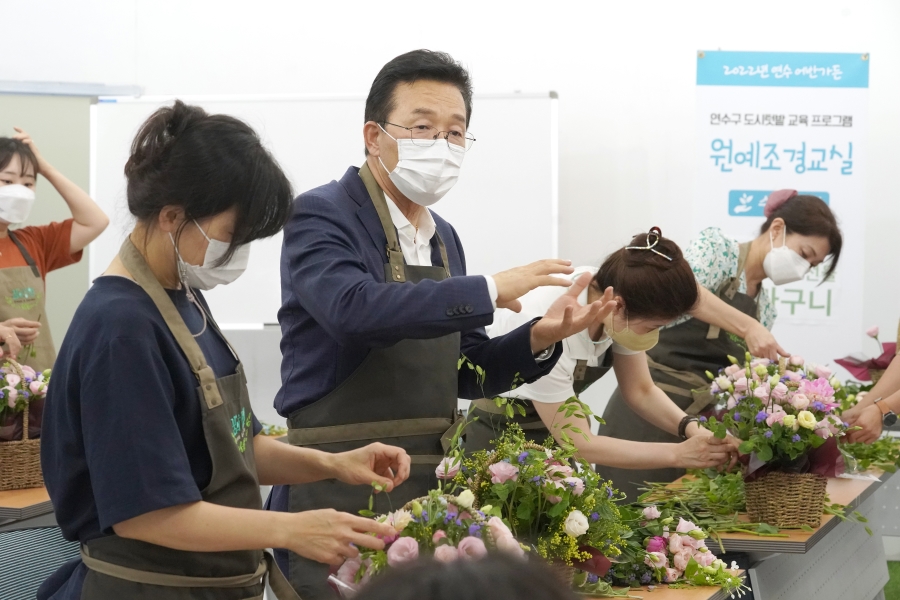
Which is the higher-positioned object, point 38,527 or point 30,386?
point 30,386

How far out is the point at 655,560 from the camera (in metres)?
1.91

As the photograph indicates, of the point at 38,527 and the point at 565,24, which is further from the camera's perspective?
the point at 565,24

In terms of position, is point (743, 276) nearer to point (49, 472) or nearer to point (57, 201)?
point (49, 472)

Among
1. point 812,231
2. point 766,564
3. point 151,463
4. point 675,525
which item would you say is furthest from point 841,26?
point 151,463

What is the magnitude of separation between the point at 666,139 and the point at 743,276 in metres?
1.76

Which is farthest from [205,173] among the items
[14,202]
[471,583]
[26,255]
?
[26,255]

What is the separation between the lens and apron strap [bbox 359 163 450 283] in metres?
1.93

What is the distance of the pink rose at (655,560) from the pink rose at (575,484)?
1.13ft

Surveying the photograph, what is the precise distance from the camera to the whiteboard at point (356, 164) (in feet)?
16.2

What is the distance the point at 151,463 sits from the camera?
124cm

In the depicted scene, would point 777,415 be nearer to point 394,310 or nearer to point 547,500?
point 547,500

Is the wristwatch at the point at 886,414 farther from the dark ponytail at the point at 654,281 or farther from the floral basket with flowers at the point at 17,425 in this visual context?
the floral basket with flowers at the point at 17,425

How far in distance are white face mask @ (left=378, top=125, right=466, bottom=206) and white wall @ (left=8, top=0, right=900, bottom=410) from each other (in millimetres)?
3171

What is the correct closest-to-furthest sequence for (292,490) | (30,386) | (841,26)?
(292,490), (30,386), (841,26)
